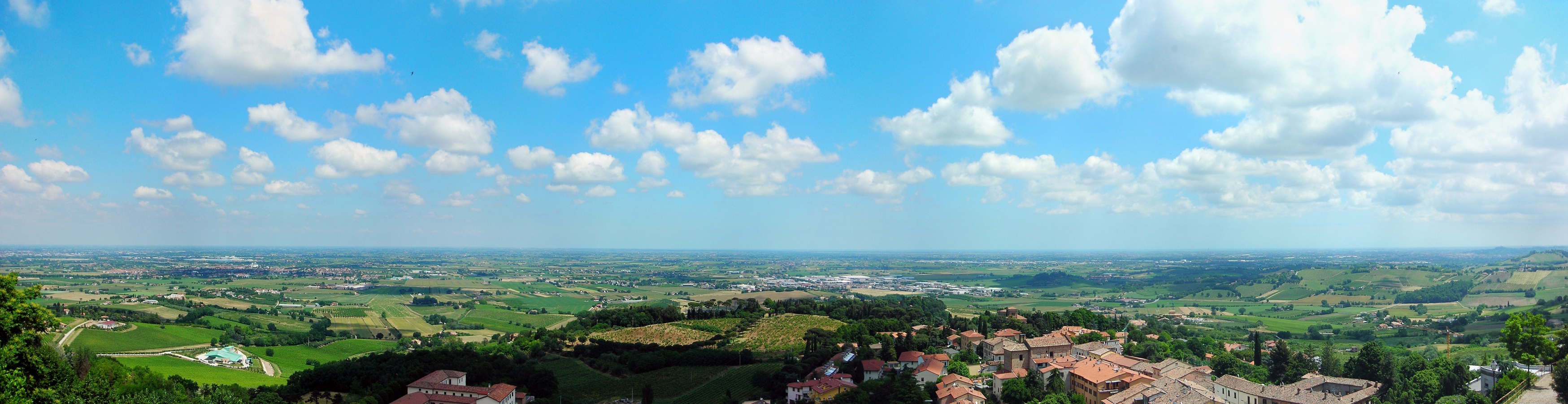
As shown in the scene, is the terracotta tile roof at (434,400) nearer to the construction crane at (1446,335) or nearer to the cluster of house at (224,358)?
the cluster of house at (224,358)

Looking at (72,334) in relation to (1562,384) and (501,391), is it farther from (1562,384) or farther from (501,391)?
(1562,384)

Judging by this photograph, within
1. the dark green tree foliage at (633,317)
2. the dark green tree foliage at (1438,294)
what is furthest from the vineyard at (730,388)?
the dark green tree foliage at (1438,294)

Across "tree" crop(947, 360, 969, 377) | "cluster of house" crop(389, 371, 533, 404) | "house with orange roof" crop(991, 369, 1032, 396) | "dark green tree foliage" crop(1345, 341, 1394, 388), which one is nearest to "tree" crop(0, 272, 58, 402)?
"cluster of house" crop(389, 371, 533, 404)

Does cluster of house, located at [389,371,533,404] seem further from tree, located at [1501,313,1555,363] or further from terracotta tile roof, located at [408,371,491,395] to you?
tree, located at [1501,313,1555,363]

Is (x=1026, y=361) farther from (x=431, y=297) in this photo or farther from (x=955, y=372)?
(x=431, y=297)

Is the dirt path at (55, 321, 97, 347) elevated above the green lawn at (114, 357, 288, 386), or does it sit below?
above

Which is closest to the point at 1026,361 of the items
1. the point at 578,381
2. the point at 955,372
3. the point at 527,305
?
the point at 955,372
